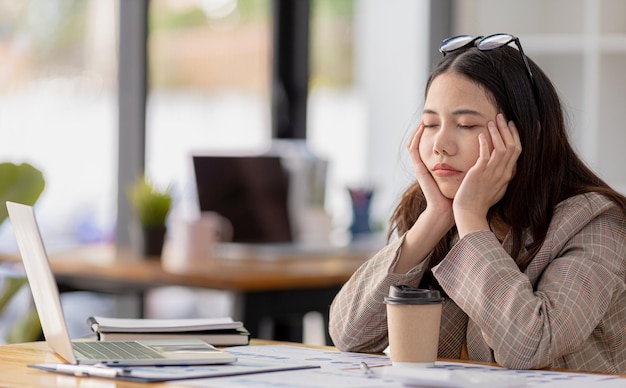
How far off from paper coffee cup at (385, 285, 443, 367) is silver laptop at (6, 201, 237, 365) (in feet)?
0.80

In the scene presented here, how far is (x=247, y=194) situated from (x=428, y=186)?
2073mm

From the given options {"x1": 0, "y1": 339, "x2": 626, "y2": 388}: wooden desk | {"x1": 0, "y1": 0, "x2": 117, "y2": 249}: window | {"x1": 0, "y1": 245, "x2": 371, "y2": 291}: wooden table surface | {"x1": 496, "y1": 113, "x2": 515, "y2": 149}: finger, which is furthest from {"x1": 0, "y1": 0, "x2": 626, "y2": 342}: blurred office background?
{"x1": 0, "y1": 339, "x2": 626, "y2": 388}: wooden desk

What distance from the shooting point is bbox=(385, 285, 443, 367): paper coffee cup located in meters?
1.62

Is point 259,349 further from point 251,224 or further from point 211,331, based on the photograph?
point 251,224

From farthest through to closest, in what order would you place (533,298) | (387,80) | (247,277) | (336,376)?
(387,80)
(247,277)
(533,298)
(336,376)

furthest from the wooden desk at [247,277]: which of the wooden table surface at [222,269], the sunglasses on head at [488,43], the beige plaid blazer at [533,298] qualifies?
the sunglasses on head at [488,43]

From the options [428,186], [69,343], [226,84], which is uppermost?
[428,186]

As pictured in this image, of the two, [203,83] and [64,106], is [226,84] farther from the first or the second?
[64,106]

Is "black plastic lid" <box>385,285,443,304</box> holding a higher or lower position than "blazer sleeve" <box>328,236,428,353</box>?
higher

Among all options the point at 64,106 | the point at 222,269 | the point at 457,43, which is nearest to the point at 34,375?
the point at 457,43

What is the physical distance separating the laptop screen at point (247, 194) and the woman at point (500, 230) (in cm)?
194

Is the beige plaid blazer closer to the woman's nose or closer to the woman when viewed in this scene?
the woman

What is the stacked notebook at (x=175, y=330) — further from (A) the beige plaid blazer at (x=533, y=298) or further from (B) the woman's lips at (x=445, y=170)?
(B) the woman's lips at (x=445, y=170)

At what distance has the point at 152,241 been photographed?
143 inches
